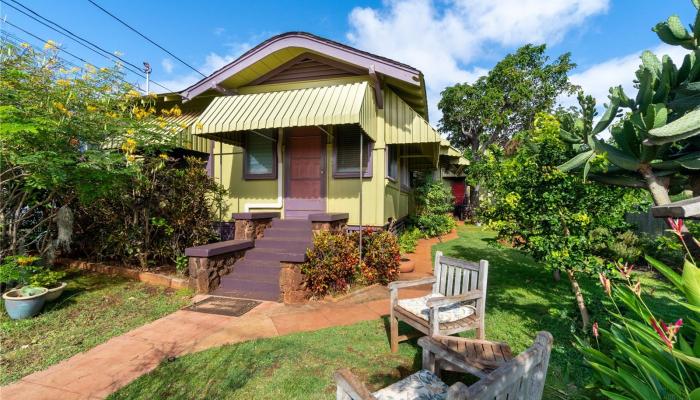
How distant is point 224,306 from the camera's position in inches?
189

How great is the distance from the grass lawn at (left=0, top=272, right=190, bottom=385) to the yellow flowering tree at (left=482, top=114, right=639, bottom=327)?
5450mm

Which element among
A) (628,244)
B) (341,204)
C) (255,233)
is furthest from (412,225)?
(255,233)

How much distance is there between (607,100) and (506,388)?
128 inches

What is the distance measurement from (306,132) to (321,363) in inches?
231

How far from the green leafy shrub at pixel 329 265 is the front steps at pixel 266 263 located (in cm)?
26

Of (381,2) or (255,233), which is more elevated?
(381,2)

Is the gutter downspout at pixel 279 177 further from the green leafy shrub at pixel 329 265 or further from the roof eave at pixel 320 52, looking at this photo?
the green leafy shrub at pixel 329 265

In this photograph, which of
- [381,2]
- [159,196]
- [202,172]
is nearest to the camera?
[159,196]

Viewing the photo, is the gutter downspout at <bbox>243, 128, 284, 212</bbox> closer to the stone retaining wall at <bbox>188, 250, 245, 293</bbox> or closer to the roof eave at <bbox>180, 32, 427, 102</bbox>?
the roof eave at <bbox>180, 32, 427, 102</bbox>

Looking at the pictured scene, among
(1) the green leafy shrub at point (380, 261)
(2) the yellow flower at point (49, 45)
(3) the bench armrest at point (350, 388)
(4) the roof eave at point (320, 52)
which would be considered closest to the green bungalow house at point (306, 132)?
(4) the roof eave at point (320, 52)

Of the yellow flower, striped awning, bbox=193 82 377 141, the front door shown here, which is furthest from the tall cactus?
the yellow flower

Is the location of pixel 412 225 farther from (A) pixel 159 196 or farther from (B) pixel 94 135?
(B) pixel 94 135

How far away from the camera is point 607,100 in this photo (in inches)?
120

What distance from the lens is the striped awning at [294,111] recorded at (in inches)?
224
